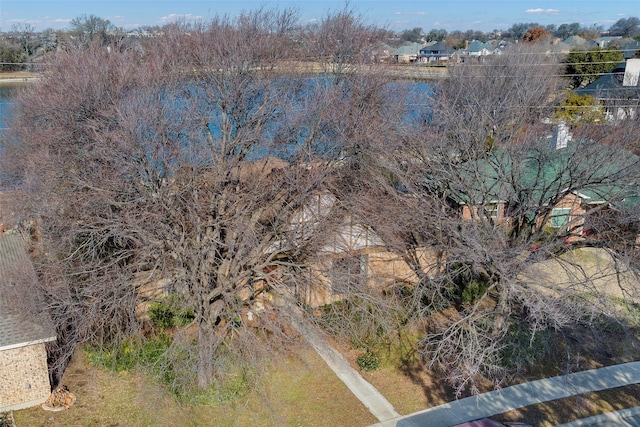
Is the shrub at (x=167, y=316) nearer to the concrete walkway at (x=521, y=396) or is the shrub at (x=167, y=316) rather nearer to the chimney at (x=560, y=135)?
the concrete walkway at (x=521, y=396)

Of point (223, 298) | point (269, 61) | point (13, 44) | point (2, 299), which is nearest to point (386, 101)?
point (269, 61)

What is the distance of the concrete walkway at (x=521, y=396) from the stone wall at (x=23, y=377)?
764 cm

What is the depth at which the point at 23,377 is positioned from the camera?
1178 centimetres

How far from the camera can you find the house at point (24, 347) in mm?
11539

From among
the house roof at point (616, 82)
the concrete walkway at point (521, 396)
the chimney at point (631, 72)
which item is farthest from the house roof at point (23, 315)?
the chimney at point (631, 72)

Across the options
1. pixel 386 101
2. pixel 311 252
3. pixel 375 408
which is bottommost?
pixel 375 408

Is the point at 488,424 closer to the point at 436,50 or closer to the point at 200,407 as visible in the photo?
the point at 200,407

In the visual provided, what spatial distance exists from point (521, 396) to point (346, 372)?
13.9 feet

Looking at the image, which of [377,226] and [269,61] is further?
[269,61]

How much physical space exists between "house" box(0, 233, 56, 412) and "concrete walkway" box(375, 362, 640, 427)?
25.1ft

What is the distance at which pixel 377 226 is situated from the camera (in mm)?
14500

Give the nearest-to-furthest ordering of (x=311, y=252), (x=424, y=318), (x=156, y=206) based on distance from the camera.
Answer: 1. (x=156, y=206)
2. (x=311, y=252)
3. (x=424, y=318)

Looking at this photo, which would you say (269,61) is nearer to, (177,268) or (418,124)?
(418,124)

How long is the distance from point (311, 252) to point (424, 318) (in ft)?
15.3
